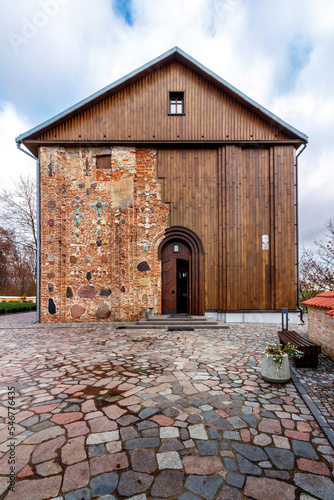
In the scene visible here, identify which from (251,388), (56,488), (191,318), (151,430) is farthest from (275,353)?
(191,318)

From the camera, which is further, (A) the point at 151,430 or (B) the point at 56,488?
(A) the point at 151,430

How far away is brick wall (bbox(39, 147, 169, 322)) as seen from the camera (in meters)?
10.9

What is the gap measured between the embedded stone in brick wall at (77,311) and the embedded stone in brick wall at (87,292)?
0.49 metres

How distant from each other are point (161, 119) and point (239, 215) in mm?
5342

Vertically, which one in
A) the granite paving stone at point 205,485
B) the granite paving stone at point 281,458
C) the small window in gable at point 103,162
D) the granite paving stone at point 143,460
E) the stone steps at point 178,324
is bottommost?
the stone steps at point 178,324

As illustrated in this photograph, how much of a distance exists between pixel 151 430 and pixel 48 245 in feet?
31.1

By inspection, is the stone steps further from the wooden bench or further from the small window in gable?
the small window in gable

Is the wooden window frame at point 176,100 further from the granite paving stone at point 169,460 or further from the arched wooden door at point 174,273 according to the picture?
the granite paving stone at point 169,460

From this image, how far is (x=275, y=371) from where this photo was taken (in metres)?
4.50

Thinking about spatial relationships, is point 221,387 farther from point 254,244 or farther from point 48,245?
point 48,245

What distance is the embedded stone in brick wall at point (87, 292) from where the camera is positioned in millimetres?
10977

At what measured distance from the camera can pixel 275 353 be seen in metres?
4.62

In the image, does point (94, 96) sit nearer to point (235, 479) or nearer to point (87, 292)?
point (87, 292)

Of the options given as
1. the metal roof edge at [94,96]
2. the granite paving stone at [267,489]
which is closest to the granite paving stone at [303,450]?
the granite paving stone at [267,489]
